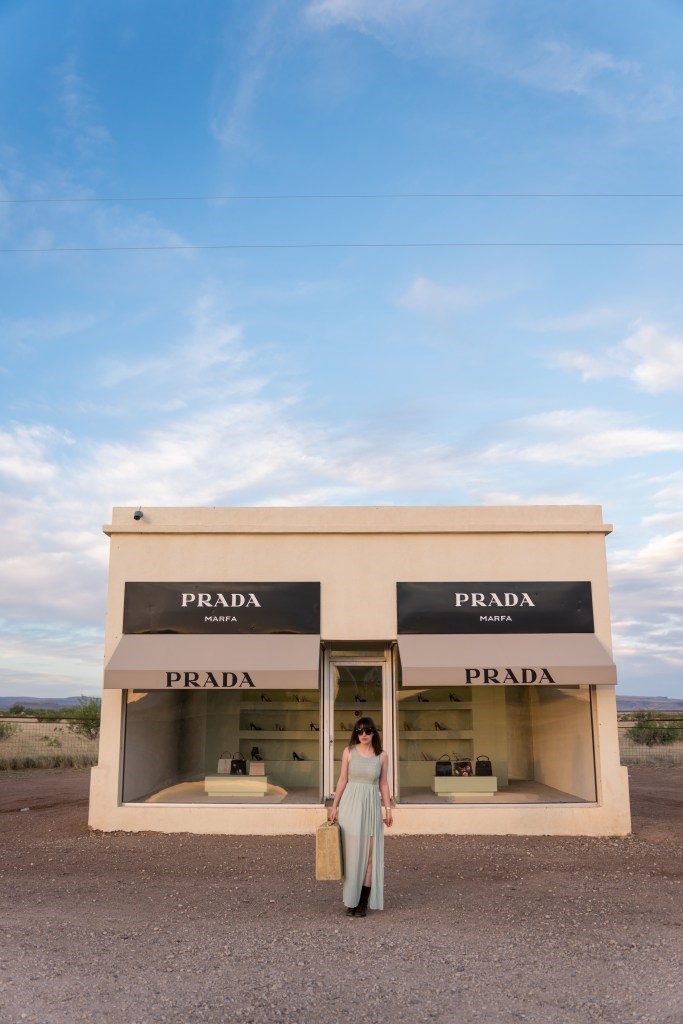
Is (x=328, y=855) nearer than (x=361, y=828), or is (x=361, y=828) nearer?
(x=328, y=855)

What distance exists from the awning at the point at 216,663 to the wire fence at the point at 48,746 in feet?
35.4

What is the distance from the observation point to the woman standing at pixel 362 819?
714 centimetres

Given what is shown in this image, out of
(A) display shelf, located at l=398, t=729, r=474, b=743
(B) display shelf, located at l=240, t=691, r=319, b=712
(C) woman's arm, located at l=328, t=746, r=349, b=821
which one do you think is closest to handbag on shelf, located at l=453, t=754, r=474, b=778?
(A) display shelf, located at l=398, t=729, r=474, b=743

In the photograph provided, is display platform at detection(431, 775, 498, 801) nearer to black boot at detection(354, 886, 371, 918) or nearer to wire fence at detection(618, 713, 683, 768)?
black boot at detection(354, 886, 371, 918)

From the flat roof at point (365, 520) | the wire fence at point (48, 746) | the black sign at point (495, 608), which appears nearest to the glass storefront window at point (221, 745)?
the black sign at point (495, 608)

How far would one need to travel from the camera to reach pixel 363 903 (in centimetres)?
729

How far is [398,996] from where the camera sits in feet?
17.2

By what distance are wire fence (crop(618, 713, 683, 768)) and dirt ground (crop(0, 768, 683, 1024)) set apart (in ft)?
48.1

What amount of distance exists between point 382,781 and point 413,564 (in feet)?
17.2

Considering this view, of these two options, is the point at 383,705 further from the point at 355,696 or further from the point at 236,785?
the point at 236,785

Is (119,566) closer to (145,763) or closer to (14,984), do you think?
(145,763)

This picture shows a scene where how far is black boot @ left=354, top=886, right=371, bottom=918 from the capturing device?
722 centimetres

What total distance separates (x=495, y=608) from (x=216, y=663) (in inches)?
154

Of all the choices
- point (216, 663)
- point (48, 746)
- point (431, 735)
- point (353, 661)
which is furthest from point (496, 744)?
point (48, 746)
